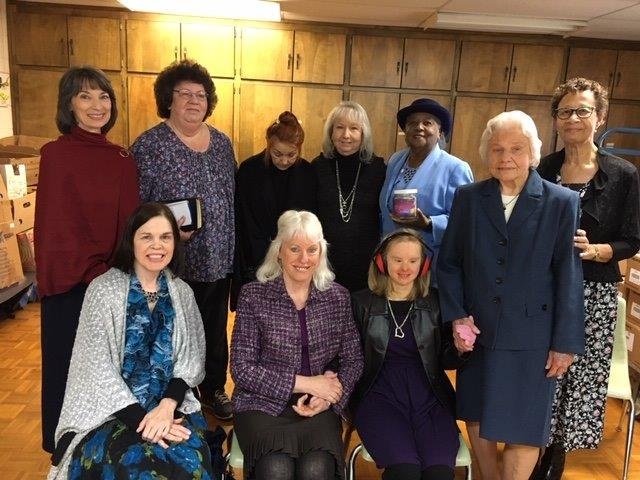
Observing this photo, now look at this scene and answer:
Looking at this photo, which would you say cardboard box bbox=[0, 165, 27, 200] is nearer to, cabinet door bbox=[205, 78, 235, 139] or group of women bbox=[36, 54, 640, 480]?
cabinet door bbox=[205, 78, 235, 139]

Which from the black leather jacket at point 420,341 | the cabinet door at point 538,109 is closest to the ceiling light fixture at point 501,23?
the cabinet door at point 538,109

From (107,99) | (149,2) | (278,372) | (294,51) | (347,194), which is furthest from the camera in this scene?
(294,51)

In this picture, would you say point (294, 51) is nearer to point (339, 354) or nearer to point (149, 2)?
point (149, 2)

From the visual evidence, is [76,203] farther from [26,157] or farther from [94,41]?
[94,41]

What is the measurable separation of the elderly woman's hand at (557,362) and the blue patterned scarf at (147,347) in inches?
49.8

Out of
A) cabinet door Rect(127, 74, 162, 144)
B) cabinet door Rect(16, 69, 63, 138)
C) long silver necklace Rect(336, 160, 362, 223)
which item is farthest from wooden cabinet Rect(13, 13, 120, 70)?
long silver necklace Rect(336, 160, 362, 223)

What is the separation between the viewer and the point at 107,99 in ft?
6.40

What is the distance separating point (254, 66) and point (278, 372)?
3885 millimetres

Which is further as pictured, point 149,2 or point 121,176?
point 149,2

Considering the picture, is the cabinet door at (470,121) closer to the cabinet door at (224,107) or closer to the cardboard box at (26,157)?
the cabinet door at (224,107)

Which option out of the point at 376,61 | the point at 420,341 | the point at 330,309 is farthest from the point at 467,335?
the point at 376,61

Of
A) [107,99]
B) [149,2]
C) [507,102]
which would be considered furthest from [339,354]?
[507,102]

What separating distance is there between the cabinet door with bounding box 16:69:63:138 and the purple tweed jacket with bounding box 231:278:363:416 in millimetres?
4088

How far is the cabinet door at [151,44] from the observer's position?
4.91 metres
